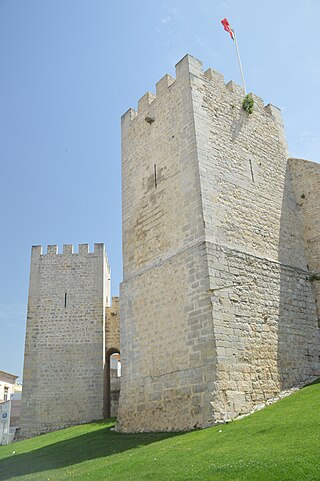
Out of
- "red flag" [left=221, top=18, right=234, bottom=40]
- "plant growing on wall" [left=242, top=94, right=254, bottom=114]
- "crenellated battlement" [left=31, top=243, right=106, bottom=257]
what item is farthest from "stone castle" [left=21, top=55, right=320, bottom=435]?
"crenellated battlement" [left=31, top=243, right=106, bottom=257]

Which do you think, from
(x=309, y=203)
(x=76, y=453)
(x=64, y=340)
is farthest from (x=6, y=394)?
(x=309, y=203)

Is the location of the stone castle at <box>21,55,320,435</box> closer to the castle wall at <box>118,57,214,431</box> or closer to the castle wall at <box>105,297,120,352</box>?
the castle wall at <box>118,57,214,431</box>

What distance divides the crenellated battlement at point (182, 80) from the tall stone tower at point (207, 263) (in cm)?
4

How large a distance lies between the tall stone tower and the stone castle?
0.03m

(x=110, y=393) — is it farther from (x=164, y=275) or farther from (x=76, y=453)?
(x=164, y=275)

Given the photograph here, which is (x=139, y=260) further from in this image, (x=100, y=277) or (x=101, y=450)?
(x=100, y=277)

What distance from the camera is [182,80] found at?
443 inches

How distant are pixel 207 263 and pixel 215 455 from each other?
3981mm

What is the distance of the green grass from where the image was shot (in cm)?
486

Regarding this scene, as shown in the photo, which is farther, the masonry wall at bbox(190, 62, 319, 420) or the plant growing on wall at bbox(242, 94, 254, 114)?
the plant growing on wall at bbox(242, 94, 254, 114)

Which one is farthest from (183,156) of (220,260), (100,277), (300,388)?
(100,277)

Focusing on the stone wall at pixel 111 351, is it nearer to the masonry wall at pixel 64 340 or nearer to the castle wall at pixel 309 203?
the masonry wall at pixel 64 340

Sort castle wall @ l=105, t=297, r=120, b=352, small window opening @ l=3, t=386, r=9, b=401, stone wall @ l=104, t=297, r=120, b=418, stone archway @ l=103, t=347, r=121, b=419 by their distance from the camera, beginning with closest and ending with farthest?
stone archway @ l=103, t=347, r=121, b=419 < stone wall @ l=104, t=297, r=120, b=418 < castle wall @ l=105, t=297, r=120, b=352 < small window opening @ l=3, t=386, r=9, b=401

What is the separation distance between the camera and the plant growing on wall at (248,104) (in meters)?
12.2
